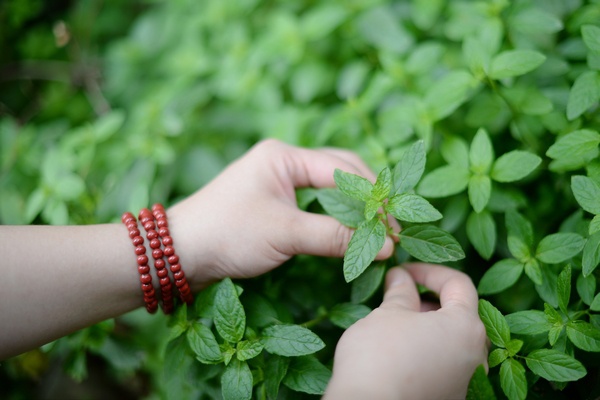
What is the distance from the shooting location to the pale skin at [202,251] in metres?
0.93

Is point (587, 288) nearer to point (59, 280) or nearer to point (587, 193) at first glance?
point (587, 193)

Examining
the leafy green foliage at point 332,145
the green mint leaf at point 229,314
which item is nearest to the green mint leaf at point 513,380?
the leafy green foliage at point 332,145

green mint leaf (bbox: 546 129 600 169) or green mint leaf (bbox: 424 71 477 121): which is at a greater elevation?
green mint leaf (bbox: 424 71 477 121)

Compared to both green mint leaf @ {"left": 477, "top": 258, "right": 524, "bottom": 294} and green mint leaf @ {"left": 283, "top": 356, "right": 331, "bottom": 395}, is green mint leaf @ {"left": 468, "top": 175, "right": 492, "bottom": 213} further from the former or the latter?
green mint leaf @ {"left": 283, "top": 356, "right": 331, "bottom": 395}

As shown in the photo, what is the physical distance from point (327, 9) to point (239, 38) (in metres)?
0.34

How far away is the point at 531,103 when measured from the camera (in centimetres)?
115

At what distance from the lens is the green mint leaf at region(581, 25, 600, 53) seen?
99 centimetres

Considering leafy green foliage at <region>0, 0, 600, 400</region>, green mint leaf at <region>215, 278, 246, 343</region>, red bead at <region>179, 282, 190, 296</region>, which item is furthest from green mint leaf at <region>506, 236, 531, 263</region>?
red bead at <region>179, 282, 190, 296</region>

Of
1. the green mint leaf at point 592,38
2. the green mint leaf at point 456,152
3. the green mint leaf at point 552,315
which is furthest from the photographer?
the green mint leaf at point 456,152

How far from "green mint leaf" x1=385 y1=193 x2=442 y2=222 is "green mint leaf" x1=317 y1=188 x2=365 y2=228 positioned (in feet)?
0.26

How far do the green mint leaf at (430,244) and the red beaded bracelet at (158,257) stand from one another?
468 mm

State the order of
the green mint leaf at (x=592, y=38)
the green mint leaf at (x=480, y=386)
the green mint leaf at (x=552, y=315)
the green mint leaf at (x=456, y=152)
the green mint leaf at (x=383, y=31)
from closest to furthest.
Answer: the green mint leaf at (x=480, y=386)
the green mint leaf at (x=552, y=315)
the green mint leaf at (x=592, y=38)
the green mint leaf at (x=456, y=152)
the green mint leaf at (x=383, y=31)

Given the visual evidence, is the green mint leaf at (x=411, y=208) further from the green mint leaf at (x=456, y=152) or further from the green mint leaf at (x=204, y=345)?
the green mint leaf at (x=204, y=345)

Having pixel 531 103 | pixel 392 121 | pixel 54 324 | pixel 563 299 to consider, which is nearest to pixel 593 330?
pixel 563 299
